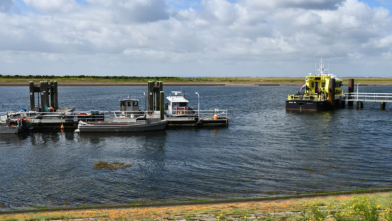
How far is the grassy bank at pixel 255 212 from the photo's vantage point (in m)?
10.1

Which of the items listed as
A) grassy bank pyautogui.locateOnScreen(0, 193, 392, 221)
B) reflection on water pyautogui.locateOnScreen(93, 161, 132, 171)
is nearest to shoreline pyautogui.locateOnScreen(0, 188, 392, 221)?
grassy bank pyautogui.locateOnScreen(0, 193, 392, 221)

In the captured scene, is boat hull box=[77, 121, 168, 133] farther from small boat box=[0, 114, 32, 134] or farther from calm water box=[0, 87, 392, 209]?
small boat box=[0, 114, 32, 134]

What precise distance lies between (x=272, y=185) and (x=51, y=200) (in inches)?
414

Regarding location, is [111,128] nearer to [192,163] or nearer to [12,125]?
[12,125]

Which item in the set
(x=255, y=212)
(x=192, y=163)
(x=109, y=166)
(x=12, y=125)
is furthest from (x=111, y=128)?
(x=255, y=212)

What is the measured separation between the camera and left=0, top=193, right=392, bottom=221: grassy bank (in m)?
10.1

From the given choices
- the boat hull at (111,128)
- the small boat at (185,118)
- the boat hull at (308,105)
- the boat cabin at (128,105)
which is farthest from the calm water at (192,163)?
the boat hull at (308,105)

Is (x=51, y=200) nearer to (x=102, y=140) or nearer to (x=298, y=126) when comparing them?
(x=102, y=140)

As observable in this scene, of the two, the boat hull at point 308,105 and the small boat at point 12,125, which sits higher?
the boat hull at point 308,105

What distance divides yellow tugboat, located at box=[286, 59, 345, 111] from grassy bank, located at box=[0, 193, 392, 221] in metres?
40.5

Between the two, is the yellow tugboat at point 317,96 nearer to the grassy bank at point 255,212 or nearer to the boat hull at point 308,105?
the boat hull at point 308,105

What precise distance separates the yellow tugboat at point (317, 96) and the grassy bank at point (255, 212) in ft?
133

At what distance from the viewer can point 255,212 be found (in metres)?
11.1

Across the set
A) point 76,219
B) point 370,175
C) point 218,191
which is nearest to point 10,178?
point 76,219
